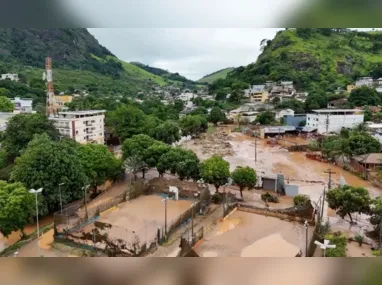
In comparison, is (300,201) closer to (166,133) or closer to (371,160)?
(371,160)

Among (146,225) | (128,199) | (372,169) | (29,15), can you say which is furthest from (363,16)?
(372,169)

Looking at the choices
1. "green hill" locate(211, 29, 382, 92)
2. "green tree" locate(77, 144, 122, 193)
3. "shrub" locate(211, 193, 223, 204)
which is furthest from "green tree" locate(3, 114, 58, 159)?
"green hill" locate(211, 29, 382, 92)

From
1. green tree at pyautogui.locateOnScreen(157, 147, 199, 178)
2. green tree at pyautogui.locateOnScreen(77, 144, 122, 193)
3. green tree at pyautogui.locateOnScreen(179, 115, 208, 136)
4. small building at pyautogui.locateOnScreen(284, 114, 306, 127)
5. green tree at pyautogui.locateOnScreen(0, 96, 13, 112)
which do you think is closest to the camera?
green tree at pyautogui.locateOnScreen(77, 144, 122, 193)

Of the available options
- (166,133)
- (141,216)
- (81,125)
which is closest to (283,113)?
(166,133)

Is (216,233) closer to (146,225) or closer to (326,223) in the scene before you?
(146,225)

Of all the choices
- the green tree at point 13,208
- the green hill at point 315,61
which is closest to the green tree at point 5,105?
the green tree at point 13,208

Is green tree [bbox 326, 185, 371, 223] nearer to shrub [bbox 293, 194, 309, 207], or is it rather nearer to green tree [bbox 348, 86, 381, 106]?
shrub [bbox 293, 194, 309, 207]
